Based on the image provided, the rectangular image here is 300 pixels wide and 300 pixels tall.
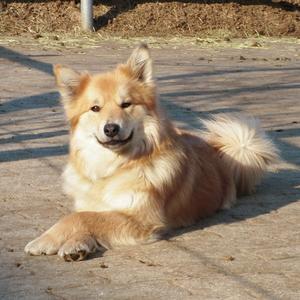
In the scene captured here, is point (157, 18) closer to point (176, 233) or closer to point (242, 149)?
point (242, 149)

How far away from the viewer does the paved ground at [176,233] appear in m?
4.61

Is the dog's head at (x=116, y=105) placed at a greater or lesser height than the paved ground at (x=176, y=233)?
greater

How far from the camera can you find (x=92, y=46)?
16.7m

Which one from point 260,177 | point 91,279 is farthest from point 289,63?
point 91,279

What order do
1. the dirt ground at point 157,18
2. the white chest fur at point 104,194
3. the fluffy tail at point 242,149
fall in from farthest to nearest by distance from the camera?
the dirt ground at point 157,18, the fluffy tail at point 242,149, the white chest fur at point 104,194

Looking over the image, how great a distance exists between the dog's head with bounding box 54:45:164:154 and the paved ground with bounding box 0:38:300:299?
0.68 metres

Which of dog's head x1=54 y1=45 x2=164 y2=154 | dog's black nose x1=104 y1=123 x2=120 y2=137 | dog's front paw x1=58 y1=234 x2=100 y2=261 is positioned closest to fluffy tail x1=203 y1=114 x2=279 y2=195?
dog's head x1=54 y1=45 x2=164 y2=154

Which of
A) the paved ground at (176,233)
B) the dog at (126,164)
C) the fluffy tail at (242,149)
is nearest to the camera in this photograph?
the paved ground at (176,233)

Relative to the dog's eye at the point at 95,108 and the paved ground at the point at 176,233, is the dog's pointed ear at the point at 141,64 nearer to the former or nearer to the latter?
the dog's eye at the point at 95,108

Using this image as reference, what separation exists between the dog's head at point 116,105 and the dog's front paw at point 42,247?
804 mm

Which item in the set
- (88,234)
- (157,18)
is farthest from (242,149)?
(157,18)

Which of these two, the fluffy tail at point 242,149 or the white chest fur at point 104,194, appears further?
the fluffy tail at point 242,149

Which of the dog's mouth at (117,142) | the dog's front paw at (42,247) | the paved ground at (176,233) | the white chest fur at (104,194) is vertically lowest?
the paved ground at (176,233)

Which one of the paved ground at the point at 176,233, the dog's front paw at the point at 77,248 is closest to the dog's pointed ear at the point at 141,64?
the paved ground at the point at 176,233
